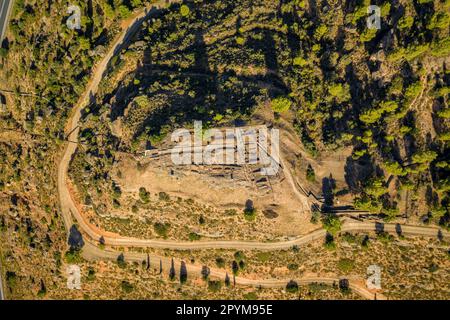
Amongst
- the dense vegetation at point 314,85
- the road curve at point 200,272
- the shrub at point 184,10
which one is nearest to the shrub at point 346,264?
the road curve at point 200,272

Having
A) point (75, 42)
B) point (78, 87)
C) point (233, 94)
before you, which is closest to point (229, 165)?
point (233, 94)

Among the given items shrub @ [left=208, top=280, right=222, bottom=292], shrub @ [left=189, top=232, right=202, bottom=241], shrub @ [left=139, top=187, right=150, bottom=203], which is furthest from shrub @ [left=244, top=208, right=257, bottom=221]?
shrub @ [left=139, top=187, right=150, bottom=203]

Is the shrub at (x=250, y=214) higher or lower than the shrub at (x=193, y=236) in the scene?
higher

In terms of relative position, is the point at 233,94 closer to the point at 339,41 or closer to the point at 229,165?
the point at 229,165

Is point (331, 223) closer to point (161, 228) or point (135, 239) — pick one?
point (161, 228)

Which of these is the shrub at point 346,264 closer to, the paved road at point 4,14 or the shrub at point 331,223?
the shrub at point 331,223

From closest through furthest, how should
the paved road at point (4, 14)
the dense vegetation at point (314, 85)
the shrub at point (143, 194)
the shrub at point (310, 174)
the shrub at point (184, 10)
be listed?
1. the dense vegetation at point (314, 85)
2. the shrub at point (310, 174)
3. the shrub at point (143, 194)
4. the shrub at point (184, 10)
5. the paved road at point (4, 14)
